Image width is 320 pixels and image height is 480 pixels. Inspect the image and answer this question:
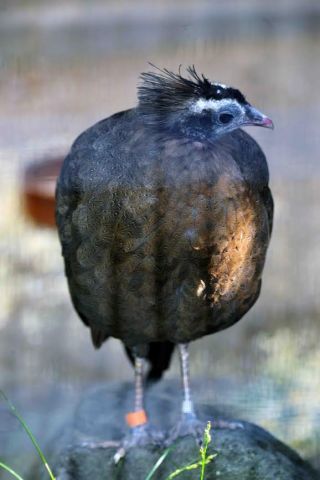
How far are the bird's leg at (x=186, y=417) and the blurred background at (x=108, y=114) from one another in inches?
4.3

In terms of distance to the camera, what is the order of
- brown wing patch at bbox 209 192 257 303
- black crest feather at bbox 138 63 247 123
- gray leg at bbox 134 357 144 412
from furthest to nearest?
gray leg at bbox 134 357 144 412, brown wing patch at bbox 209 192 257 303, black crest feather at bbox 138 63 247 123

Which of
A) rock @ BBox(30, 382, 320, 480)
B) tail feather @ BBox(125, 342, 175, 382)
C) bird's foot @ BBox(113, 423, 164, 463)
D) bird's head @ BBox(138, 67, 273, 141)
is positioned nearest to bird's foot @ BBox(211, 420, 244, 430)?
rock @ BBox(30, 382, 320, 480)

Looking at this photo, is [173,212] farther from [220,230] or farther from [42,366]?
[42,366]

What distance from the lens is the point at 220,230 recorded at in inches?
65.6

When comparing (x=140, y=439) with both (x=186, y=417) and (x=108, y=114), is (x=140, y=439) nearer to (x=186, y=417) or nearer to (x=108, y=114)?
(x=186, y=417)

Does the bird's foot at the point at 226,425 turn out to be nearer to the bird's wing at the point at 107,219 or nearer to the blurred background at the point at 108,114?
the blurred background at the point at 108,114

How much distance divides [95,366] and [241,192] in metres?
1.02

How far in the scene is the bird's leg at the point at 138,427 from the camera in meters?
1.95

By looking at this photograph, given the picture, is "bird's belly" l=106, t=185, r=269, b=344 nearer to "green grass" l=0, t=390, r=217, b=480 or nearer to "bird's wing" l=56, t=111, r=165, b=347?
"bird's wing" l=56, t=111, r=165, b=347

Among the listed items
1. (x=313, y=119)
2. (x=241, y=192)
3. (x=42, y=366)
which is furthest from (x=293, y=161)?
(x=42, y=366)

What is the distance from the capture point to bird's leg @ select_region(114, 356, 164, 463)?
6.38ft

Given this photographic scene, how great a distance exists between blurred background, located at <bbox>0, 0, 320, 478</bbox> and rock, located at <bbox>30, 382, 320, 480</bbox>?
0.07 metres

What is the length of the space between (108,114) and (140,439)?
2.39 ft

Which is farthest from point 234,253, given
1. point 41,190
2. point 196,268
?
point 41,190
